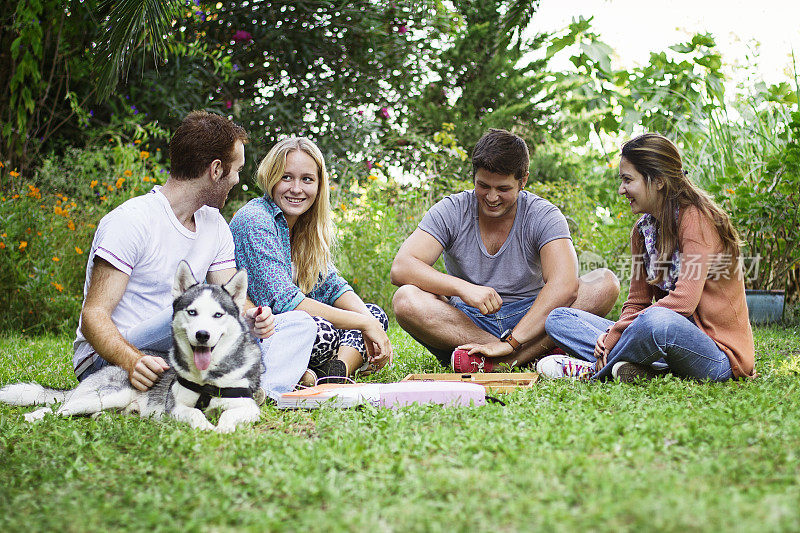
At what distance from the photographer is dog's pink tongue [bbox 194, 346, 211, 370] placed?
302 centimetres

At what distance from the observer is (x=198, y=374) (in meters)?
3.10

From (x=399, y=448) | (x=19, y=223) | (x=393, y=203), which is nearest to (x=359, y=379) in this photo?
(x=399, y=448)

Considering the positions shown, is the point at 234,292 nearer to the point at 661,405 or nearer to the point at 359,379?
the point at 359,379

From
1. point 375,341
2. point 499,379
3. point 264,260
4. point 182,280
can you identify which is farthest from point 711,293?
point 182,280

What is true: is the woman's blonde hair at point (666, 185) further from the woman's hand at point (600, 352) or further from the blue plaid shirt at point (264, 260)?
the blue plaid shirt at point (264, 260)

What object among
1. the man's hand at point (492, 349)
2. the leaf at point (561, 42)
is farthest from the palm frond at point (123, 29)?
the man's hand at point (492, 349)

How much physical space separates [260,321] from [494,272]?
6.47ft

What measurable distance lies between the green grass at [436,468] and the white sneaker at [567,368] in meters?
0.58

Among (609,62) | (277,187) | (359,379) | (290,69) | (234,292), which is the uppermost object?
(290,69)

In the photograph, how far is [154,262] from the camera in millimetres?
3402

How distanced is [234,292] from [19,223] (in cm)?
459

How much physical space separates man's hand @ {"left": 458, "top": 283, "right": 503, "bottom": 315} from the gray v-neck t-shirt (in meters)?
0.48

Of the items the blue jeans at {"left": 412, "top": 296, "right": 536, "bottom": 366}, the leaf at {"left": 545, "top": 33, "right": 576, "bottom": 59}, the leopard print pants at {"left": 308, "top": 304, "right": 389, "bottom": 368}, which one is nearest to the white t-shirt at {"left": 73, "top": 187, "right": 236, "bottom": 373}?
the leopard print pants at {"left": 308, "top": 304, "right": 389, "bottom": 368}

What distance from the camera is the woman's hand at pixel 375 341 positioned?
3936 mm
